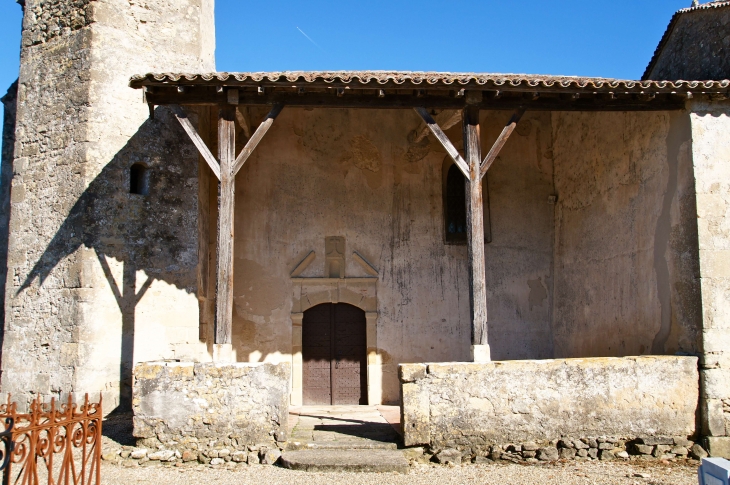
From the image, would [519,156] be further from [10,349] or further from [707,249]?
[10,349]

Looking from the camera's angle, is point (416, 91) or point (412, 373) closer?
point (412, 373)

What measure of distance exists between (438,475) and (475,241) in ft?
8.74

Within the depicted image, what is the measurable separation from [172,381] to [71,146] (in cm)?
404

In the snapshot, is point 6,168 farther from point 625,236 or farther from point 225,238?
point 625,236

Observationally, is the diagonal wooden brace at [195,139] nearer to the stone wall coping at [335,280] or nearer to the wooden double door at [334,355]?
the stone wall coping at [335,280]

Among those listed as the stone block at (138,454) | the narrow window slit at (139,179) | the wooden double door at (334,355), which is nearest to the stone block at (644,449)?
the wooden double door at (334,355)

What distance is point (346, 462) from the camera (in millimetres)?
6102

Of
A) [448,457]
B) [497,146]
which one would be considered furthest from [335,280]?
[448,457]

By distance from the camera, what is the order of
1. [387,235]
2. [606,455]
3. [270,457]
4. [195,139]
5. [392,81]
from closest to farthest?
[270,457]
[606,455]
[392,81]
[195,139]
[387,235]

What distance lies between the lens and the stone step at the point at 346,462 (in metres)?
6.06

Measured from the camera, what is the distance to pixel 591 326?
9.09 meters

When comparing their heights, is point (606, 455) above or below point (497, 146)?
below

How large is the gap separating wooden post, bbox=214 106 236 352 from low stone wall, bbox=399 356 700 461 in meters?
2.04

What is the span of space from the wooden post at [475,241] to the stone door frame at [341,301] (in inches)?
111
